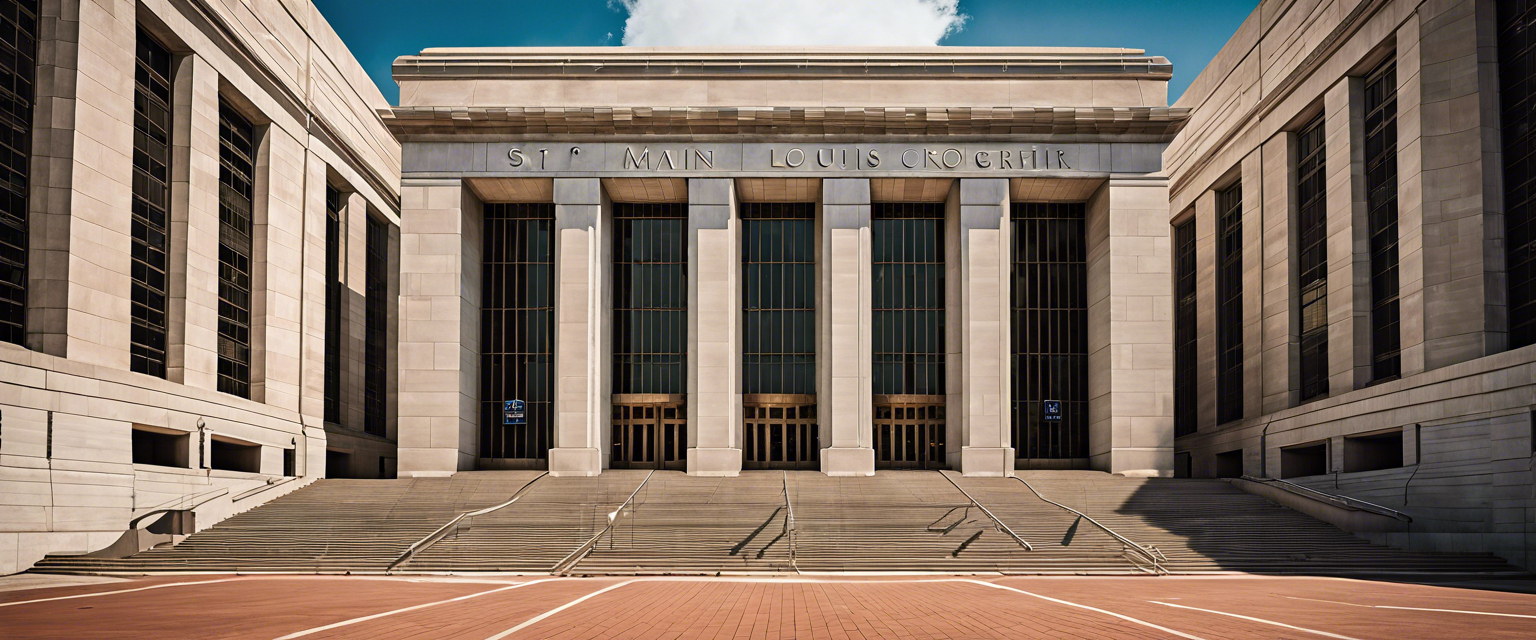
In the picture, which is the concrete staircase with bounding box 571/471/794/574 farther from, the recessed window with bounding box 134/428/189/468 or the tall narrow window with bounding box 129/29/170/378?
the tall narrow window with bounding box 129/29/170/378

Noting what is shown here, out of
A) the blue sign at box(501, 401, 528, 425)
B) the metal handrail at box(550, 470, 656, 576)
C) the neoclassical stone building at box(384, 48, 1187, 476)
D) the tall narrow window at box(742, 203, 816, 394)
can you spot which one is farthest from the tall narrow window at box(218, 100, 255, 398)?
the tall narrow window at box(742, 203, 816, 394)

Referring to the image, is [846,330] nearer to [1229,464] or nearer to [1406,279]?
Answer: [1406,279]

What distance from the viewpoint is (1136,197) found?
1703 inches

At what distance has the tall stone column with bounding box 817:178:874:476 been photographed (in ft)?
140

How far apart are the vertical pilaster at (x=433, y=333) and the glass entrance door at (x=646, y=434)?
6035 millimetres

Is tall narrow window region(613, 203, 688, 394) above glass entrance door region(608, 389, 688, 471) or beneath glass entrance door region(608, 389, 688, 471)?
above

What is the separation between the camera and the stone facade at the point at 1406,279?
101ft

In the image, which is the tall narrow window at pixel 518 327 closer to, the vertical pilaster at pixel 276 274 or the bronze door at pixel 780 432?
the vertical pilaster at pixel 276 274

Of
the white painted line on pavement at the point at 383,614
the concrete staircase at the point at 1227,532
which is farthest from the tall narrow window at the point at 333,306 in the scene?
the white painted line on pavement at the point at 383,614

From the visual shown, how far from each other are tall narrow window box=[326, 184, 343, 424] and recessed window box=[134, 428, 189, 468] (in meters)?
14.0

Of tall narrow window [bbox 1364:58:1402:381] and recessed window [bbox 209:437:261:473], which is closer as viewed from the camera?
tall narrow window [bbox 1364:58:1402:381]

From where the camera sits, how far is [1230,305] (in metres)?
51.7

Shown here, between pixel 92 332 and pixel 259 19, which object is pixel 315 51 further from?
pixel 92 332

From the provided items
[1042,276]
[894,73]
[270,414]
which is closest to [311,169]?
[270,414]
